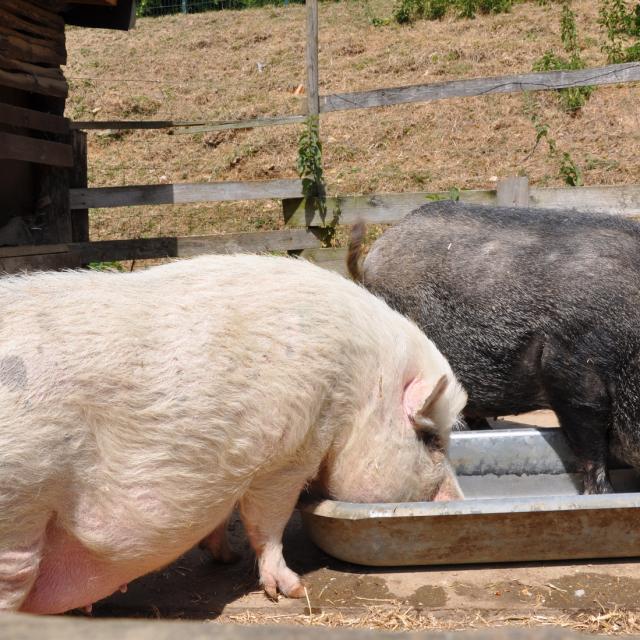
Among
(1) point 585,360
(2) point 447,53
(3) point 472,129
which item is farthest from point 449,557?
(2) point 447,53

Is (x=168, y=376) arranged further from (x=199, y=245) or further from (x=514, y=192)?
(x=199, y=245)

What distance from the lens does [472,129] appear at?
15.1m

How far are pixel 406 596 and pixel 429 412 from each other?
2.54 ft

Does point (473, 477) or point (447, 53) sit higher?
point (447, 53)

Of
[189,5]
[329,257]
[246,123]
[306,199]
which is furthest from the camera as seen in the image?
[189,5]

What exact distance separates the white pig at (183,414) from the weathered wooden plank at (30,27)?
4.68 meters

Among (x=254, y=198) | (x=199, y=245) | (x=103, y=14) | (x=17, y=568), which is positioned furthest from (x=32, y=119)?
(x=17, y=568)

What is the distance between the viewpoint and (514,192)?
25.8 ft

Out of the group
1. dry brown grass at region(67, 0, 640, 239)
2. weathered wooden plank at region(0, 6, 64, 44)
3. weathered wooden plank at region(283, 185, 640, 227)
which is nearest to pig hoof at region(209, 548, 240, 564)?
weathered wooden plank at region(283, 185, 640, 227)

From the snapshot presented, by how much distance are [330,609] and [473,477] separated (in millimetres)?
1470

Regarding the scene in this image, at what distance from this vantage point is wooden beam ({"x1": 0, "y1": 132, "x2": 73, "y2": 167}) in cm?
701

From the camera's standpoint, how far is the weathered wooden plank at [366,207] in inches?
330

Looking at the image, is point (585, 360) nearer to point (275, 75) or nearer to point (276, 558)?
point (276, 558)

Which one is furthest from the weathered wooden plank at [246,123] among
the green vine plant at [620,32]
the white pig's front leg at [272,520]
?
the green vine plant at [620,32]
